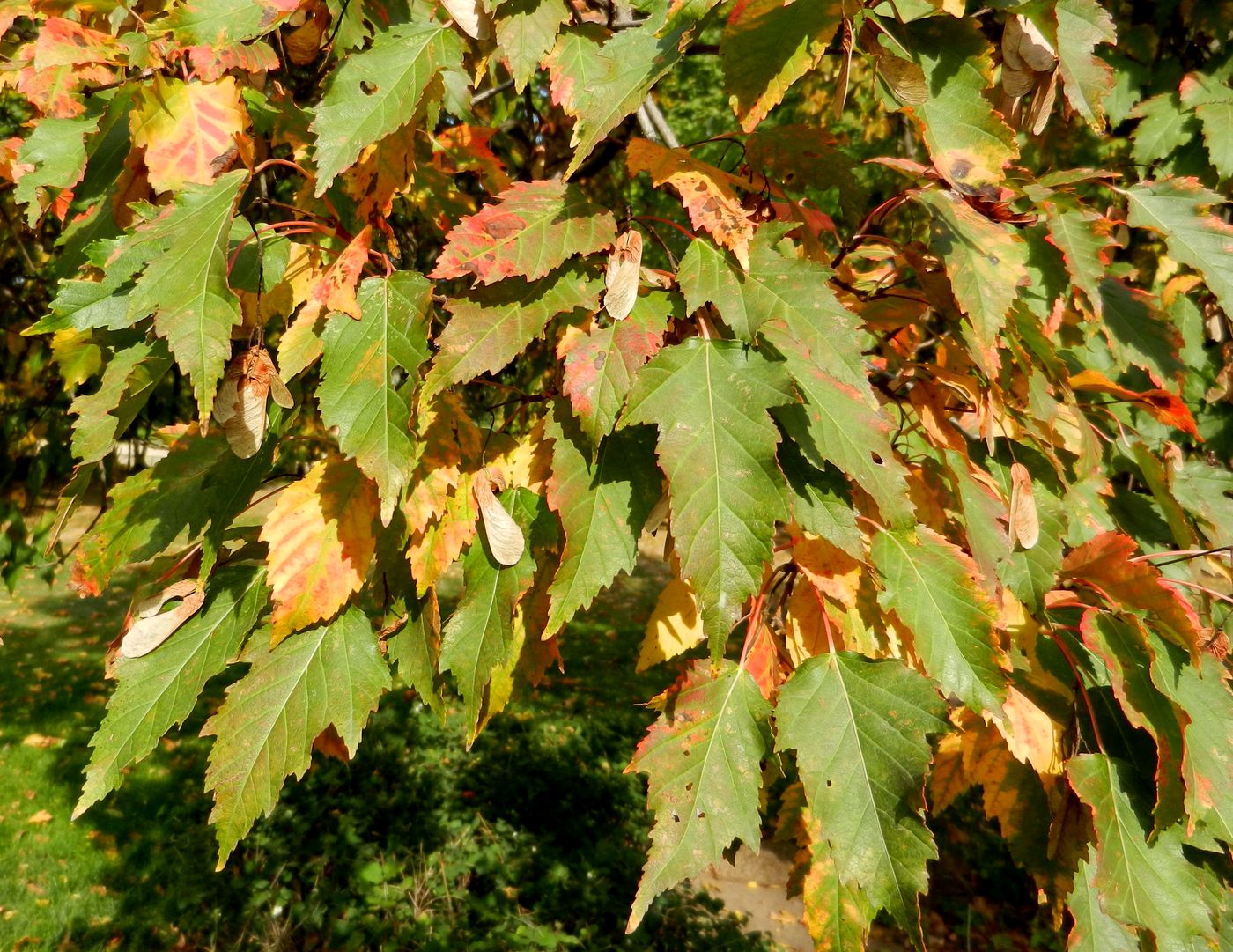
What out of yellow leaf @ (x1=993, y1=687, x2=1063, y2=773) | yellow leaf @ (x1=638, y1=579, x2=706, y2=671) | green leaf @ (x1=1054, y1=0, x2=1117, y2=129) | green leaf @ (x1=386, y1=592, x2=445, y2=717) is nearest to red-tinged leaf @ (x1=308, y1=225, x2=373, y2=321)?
green leaf @ (x1=386, y1=592, x2=445, y2=717)

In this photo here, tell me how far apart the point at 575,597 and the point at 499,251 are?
0.39m

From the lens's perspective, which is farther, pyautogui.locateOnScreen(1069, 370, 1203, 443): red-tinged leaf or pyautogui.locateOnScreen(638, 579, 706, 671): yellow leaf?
→ pyautogui.locateOnScreen(1069, 370, 1203, 443): red-tinged leaf

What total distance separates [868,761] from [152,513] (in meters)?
0.93

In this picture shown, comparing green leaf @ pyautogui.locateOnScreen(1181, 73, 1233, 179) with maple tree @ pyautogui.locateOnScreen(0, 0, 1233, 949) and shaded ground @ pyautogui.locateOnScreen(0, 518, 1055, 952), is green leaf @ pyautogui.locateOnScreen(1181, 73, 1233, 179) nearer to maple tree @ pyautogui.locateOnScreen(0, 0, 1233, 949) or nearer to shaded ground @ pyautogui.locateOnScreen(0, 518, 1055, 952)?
maple tree @ pyautogui.locateOnScreen(0, 0, 1233, 949)

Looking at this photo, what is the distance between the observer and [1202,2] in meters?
2.72

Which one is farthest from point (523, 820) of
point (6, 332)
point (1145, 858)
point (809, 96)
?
point (809, 96)

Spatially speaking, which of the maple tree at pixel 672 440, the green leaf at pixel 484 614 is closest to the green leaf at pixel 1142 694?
the maple tree at pixel 672 440

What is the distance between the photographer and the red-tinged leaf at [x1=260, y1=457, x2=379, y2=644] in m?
0.93

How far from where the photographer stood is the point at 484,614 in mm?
953

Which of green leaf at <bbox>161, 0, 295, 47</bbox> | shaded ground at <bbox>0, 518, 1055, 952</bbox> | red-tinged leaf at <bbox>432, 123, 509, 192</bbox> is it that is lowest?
shaded ground at <bbox>0, 518, 1055, 952</bbox>

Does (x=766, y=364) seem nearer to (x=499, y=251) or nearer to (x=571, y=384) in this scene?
(x=571, y=384)

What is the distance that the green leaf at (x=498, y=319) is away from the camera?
88 cm

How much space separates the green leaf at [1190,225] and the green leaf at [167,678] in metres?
1.38

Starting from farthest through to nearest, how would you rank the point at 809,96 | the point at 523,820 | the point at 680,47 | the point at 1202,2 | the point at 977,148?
1. the point at 809,96
2. the point at 523,820
3. the point at 1202,2
4. the point at 977,148
5. the point at 680,47
